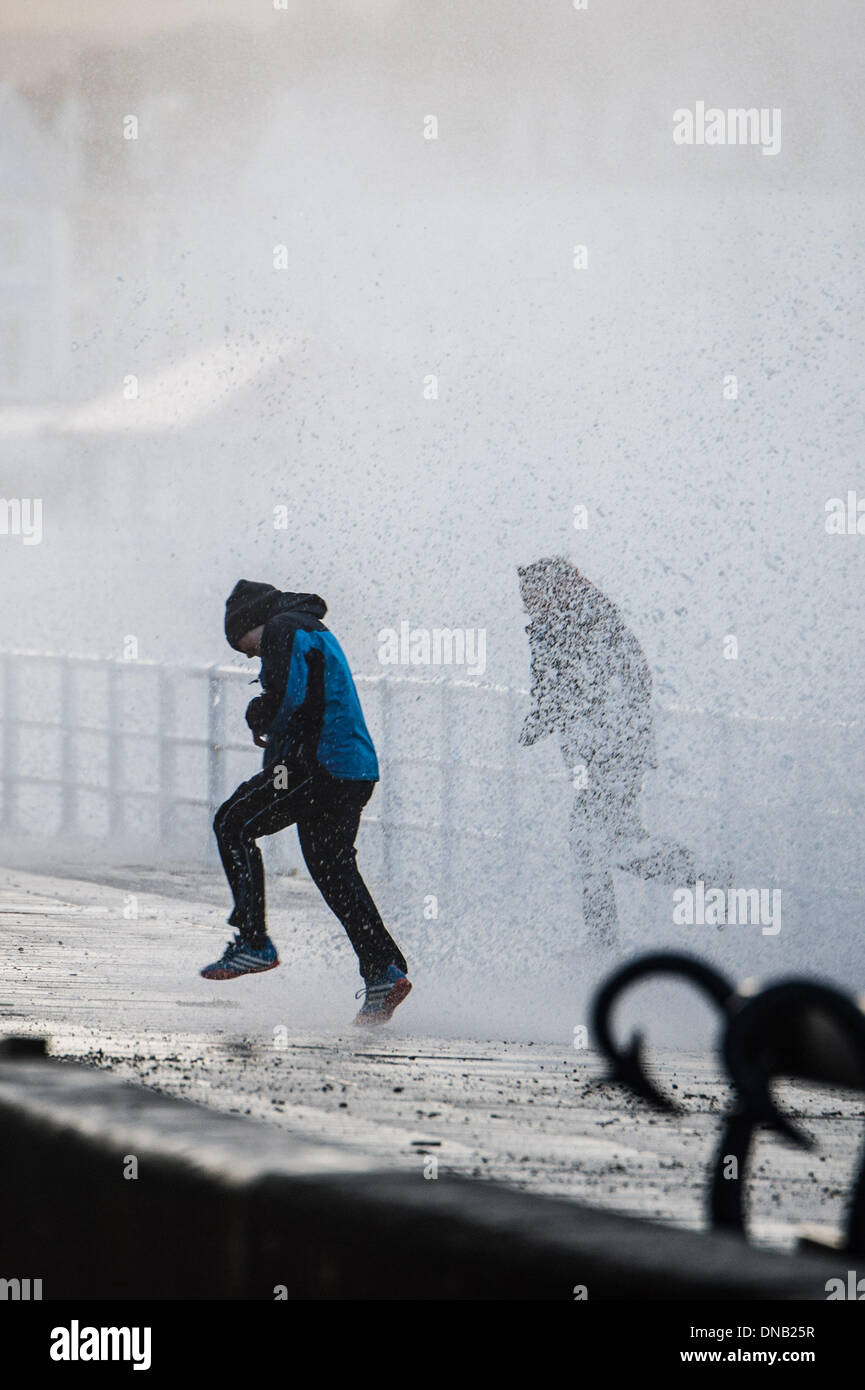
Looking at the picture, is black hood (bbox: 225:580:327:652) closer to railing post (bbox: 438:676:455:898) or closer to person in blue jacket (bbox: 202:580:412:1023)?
person in blue jacket (bbox: 202:580:412:1023)

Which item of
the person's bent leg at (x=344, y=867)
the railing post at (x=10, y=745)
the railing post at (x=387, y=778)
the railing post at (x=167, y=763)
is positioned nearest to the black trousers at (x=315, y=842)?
the person's bent leg at (x=344, y=867)

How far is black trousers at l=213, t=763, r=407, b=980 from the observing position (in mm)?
7656

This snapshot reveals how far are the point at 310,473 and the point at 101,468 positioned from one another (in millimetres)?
10610

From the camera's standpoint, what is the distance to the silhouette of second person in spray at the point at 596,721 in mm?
9734

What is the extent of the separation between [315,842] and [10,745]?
9.73 meters

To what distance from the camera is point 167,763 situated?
14844 mm

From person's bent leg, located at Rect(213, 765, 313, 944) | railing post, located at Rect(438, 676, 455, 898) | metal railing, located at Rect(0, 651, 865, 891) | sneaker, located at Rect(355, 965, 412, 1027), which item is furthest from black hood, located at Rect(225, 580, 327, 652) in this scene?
railing post, located at Rect(438, 676, 455, 898)

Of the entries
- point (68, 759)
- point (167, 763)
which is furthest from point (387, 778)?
point (68, 759)

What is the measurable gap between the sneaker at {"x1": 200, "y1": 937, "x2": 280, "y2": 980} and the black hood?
1.08m

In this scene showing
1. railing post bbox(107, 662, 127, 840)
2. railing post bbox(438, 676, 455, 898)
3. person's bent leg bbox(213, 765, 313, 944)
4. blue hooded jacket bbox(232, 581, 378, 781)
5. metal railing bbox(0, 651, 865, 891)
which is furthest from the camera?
railing post bbox(107, 662, 127, 840)

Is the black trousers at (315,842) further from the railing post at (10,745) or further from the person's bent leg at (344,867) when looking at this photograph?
the railing post at (10,745)

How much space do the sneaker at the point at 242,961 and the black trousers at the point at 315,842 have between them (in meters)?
0.05

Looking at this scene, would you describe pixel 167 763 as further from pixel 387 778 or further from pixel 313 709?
pixel 313 709
